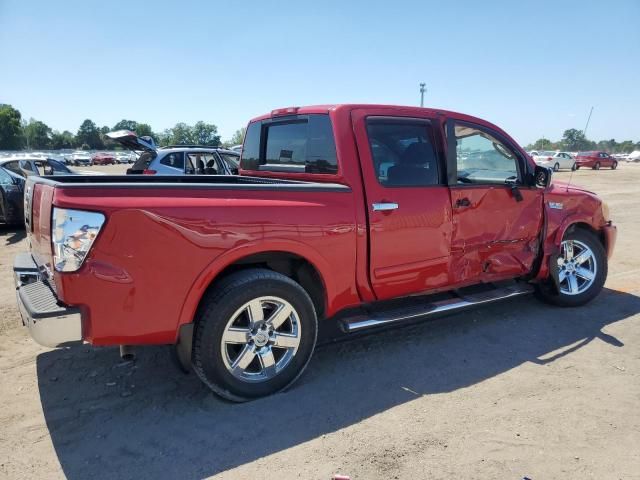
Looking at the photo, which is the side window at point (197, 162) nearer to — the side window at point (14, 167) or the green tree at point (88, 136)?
the side window at point (14, 167)

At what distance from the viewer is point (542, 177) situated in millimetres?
4410

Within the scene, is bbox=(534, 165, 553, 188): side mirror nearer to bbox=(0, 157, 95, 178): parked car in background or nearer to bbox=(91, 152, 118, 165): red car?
bbox=(0, 157, 95, 178): parked car in background

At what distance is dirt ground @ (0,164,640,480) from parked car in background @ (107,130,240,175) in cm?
646

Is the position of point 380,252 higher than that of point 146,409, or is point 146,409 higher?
point 380,252

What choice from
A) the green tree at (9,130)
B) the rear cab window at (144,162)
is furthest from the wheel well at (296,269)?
the green tree at (9,130)

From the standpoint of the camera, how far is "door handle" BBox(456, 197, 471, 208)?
387 cm

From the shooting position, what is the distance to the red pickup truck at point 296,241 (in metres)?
2.54

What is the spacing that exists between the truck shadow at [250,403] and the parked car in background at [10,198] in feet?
21.0

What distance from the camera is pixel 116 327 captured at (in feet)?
8.53

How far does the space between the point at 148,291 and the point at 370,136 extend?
200 cm

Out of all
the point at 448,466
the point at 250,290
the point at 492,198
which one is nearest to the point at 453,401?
the point at 448,466

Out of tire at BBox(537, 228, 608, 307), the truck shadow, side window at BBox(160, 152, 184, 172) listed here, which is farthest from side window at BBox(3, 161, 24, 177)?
tire at BBox(537, 228, 608, 307)

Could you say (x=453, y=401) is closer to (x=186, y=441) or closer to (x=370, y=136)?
(x=186, y=441)

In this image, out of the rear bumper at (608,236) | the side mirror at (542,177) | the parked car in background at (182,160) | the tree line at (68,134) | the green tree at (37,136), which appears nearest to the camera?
the side mirror at (542,177)
